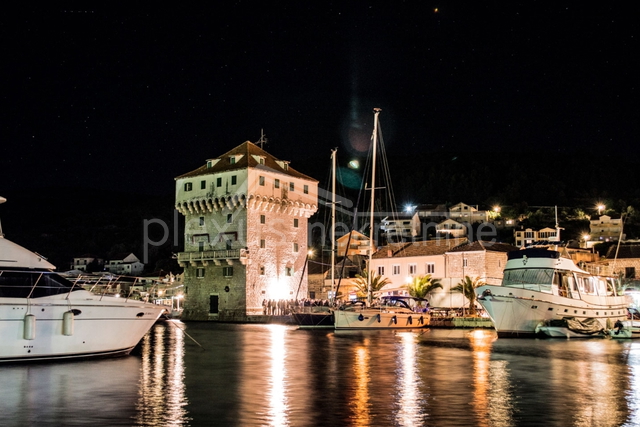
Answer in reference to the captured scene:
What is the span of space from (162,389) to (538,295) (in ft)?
82.0

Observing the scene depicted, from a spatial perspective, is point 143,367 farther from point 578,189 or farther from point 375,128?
point 578,189

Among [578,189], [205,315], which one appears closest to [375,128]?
[205,315]

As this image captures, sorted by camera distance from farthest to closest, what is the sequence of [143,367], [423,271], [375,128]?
[423,271] → [375,128] → [143,367]

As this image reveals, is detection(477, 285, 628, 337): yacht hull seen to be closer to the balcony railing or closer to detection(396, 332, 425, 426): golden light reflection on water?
detection(396, 332, 425, 426): golden light reflection on water

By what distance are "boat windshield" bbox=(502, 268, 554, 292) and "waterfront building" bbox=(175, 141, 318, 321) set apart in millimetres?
21327

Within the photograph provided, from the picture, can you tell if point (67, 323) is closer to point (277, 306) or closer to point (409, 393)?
point (409, 393)

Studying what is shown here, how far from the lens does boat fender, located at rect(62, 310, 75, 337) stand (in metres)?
21.2

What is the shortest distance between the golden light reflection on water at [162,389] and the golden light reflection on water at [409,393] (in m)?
4.04

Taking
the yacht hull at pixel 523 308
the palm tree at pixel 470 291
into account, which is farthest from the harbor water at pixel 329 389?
the palm tree at pixel 470 291

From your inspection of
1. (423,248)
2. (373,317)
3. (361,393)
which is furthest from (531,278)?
(423,248)

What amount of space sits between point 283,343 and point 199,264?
29.5 m

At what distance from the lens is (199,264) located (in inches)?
2362

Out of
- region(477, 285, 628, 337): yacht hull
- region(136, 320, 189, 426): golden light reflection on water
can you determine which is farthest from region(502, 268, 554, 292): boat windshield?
region(136, 320, 189, 426): golden light reflection on water

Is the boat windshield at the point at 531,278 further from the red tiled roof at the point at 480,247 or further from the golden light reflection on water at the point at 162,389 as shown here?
the red tiled roof at the point at 480,247
